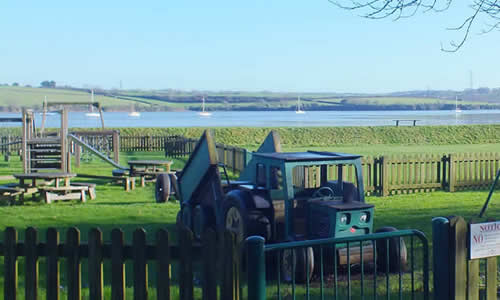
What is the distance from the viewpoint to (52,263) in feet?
17.4

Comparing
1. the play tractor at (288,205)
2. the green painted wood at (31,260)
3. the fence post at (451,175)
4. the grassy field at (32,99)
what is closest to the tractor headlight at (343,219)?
the play tractor at (288,205)

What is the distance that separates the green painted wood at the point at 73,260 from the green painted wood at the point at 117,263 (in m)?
0.33

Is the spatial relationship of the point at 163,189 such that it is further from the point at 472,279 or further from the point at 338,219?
the point at 472,279

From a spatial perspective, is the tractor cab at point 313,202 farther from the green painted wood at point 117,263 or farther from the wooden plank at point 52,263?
the wooden plank at point 52,263

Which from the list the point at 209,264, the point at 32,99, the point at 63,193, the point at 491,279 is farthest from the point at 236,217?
the point at 32,99

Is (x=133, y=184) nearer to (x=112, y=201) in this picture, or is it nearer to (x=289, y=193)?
(x=112, y=201)

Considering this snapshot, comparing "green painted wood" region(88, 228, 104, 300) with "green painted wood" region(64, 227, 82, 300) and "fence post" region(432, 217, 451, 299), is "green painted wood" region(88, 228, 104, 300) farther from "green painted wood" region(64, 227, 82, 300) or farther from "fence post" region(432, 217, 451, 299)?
"fence post" region(432, 217, 451, 299)

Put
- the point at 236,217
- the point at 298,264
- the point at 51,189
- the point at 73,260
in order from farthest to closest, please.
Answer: the point at 51,189, the point at 236,217, the point at 298,264, the point at 73,260

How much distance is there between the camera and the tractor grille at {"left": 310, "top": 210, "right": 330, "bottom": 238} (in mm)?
8133

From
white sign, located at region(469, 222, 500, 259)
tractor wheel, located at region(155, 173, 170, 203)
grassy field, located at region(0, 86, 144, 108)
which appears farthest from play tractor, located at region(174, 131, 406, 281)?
grassy field, located at region(0, 86, 144, 108)

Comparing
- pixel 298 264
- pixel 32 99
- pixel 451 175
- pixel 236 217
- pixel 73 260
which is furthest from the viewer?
pixel 32 99

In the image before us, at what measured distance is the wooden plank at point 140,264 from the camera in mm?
5020

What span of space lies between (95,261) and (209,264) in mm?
975

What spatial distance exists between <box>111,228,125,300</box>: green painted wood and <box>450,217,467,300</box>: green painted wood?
263cm
